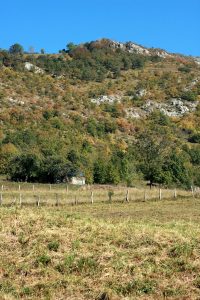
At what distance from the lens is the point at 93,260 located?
1356 cm

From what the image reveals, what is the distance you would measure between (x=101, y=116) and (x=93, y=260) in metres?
102

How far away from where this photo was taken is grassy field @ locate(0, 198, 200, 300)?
12.1 meters

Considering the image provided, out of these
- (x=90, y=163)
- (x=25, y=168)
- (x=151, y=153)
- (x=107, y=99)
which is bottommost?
(x=25, y=168)

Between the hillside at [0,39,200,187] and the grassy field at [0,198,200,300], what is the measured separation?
53.5 metres

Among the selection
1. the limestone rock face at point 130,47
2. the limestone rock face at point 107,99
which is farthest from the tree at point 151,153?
the limestone rock face at point 130,47

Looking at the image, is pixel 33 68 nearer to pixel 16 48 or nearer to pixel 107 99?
pixel 107 99

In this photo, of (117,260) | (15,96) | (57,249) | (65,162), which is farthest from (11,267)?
(15,96)

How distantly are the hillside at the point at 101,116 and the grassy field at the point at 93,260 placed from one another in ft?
176

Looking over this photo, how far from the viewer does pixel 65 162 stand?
2795 inches

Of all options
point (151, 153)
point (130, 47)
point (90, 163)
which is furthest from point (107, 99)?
point (130, 47)

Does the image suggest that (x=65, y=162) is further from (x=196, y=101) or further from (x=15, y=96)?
(x=196, y=101)

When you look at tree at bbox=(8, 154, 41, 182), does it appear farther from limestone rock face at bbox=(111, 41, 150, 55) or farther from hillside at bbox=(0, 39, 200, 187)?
limestone rock face at bbox=(111, 41, 150, 55)

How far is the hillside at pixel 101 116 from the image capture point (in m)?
74.6

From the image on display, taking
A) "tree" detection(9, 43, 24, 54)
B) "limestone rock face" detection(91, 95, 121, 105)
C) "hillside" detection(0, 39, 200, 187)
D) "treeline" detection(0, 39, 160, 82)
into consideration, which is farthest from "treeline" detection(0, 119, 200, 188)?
"tree" detection(9, 43, 24, 54)
